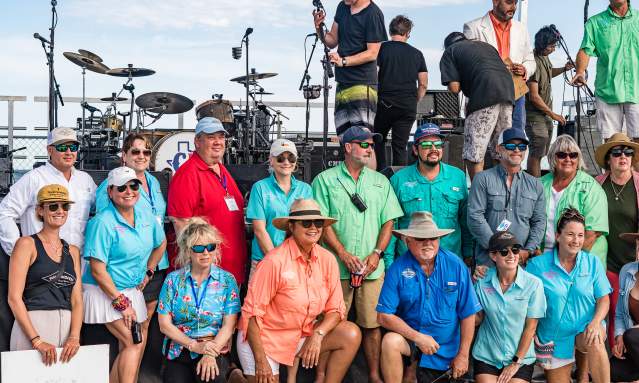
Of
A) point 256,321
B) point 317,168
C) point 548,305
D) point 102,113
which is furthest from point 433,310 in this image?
point 102,113

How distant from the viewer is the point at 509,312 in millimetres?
5066

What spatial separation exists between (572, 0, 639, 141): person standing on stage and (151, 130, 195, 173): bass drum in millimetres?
5086

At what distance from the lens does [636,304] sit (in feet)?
17.4

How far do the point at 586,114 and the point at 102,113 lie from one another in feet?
23.0

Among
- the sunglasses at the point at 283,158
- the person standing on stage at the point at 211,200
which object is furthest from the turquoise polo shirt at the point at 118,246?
the sunglasses at the point at 283,158

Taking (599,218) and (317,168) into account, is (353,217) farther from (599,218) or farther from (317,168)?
(317,168)

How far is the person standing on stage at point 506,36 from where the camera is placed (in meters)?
6.40

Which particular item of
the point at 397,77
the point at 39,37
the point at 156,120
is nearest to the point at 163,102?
the point at 156,120

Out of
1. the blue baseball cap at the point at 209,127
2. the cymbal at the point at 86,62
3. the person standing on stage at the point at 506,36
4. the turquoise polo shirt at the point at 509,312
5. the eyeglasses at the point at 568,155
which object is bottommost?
the turquoise polo shirt at the point at 509,312

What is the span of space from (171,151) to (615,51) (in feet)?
18.2

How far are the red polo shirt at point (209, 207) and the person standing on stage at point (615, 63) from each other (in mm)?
3379

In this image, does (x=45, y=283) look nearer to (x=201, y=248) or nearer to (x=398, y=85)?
(x=201, y=248)

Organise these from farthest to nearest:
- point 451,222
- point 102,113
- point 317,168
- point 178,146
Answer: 1. point 102,113
2. point 178,146
3. point 317,168
4. point 451,222

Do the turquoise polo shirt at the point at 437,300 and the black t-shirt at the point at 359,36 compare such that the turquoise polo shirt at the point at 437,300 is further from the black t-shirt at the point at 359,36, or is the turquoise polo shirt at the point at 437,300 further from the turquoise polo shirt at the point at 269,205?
the black t-shirt at the point at 359,36
